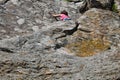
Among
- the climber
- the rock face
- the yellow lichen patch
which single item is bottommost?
the climber

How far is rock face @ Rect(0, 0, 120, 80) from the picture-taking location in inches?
389

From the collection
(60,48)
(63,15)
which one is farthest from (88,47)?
(63,15)

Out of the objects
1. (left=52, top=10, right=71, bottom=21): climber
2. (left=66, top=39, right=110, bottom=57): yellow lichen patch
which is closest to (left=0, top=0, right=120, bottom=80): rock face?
(left=66, top=39, right=110, bottom=57): yellow lichen patch

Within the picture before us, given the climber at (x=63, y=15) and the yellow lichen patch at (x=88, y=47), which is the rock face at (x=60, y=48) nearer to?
the yellow lichen patch at (x=88, y=47)

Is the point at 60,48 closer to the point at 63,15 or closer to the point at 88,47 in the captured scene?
the point at 88,47

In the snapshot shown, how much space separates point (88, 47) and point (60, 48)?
1043mm

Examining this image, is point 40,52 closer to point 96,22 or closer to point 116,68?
point 116,68

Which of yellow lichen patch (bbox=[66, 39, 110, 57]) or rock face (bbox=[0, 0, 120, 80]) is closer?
rock face (bbox=[0, 0, 120, 80])

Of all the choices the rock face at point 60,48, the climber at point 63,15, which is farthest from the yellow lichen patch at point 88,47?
the climber at point 63,15

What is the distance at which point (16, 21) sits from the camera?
50.1 feet

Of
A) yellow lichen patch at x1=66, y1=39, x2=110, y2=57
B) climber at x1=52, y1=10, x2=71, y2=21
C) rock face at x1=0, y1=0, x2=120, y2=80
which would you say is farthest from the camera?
climber at x1=52, y1=10, x2=71, y2=21

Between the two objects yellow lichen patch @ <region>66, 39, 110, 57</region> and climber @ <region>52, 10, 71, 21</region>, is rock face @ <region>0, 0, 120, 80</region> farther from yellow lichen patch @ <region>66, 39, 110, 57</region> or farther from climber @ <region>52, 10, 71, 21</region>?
climber @ <region>52, 10, 71, 21</region>

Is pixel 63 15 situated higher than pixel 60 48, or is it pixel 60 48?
pixel 60 48

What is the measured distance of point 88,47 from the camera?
11828 millimetres
